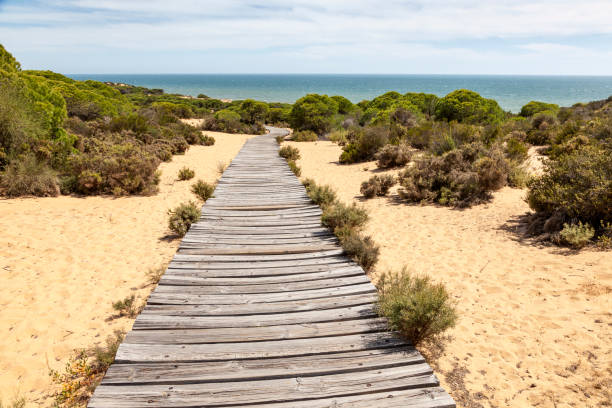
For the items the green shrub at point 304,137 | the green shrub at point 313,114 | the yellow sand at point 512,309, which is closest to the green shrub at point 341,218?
the yellow sand at point 512,309

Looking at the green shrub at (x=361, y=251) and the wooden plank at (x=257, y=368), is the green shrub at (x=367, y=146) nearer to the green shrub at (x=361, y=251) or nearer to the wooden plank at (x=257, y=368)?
the green shrub at (x=361, y=251)

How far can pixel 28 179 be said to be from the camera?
809cm

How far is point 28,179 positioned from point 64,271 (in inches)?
185

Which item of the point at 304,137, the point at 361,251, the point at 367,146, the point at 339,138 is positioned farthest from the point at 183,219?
the point at 304,137

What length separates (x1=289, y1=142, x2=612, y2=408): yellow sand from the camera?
287 centimetres

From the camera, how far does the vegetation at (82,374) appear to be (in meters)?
2.75

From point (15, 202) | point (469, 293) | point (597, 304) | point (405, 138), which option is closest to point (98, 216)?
point (15, 202)

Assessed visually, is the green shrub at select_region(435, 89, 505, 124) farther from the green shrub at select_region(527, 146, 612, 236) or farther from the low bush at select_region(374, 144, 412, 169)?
the green shrub at select_region(527, 146, 612, 236)

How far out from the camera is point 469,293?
4.45 metres

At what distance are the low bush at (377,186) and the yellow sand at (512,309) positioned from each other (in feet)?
7.45

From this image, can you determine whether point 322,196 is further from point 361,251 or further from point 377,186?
point 361,251

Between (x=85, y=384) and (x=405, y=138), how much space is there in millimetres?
14160

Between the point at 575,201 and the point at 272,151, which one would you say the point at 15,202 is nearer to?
the point at 272,151

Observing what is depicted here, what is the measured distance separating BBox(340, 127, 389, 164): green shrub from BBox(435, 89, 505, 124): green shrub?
4852mm
